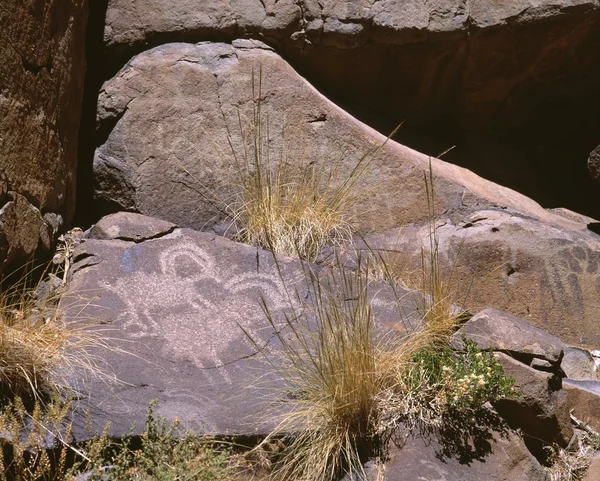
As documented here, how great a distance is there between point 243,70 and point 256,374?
6.22ft

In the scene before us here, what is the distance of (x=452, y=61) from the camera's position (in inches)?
194

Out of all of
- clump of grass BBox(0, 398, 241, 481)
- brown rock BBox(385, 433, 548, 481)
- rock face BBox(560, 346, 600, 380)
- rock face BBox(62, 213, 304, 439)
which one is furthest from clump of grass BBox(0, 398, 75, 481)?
rock face BBox(560, 346, 600, 380)

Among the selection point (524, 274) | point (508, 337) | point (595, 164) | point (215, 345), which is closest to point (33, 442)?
point (215, 345)

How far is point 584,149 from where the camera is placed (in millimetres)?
5410

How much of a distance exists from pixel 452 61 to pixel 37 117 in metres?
2.55

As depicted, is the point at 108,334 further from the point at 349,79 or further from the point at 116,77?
the point at 349,79

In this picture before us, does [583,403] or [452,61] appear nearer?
[583,403]

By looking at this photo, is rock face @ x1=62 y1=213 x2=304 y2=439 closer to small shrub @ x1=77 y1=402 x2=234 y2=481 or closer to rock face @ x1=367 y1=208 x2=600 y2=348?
small shrub @ x1=77 y1=402 x2=234 y2=481

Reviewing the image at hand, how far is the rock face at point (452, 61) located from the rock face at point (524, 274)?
39.7 inches

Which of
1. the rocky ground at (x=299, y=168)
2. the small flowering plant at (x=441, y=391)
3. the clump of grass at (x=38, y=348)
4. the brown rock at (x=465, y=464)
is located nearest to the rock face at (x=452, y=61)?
the rocky ground at (x=299, y=168)

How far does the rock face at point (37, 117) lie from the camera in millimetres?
3232

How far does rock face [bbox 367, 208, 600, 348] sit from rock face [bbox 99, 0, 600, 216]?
1.01 meters

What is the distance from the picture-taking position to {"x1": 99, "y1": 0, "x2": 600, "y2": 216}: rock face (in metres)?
4.54

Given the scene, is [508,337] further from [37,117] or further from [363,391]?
[37,117]
